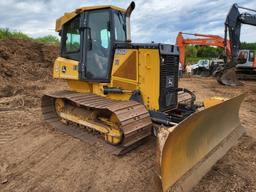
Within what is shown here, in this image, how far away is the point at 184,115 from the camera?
16.4 ft

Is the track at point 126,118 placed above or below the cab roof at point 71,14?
below

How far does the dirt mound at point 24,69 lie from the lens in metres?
9.73

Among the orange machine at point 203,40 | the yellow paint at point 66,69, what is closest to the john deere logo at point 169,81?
the yellow paint at point 66,69

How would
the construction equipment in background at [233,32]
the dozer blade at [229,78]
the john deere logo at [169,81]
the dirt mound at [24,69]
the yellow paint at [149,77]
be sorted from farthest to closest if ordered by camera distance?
the dozer blade at [229,78], the construction equipment in background at [233,32], the dirt mound at [24,69], the john deere logo at [169,81], the yellow paint at [149,77]

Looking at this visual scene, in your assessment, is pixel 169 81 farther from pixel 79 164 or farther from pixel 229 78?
pixel 229 78

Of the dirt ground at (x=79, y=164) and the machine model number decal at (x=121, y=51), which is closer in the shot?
the dirt ground at (x=79, y=164)

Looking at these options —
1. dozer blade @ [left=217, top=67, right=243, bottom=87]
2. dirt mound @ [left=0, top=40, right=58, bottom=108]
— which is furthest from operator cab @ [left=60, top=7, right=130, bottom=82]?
dozer blade @ [left=217, top=67, right=243, bottom=87]

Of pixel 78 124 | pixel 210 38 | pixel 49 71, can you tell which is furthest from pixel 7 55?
pixel 210 38

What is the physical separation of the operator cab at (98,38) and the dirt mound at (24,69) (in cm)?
370

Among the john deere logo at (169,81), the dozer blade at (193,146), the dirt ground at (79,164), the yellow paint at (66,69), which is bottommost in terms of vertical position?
the dirt ground at (79,164)

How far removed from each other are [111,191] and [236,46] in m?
12.2

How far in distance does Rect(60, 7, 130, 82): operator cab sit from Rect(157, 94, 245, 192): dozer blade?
6.78ft

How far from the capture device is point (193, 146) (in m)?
3.65

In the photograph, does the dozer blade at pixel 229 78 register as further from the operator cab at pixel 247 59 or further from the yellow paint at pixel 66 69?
the yellow paint at pixel 66 69
